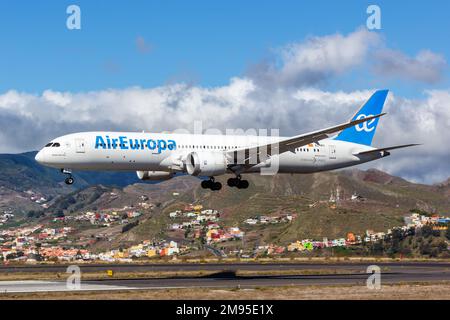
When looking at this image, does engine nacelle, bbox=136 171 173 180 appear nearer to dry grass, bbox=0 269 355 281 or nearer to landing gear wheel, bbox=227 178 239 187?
landing gear wheel, bbox=227 178 239 187

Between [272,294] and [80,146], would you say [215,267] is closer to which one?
[80,146]

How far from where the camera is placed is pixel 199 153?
70000 millimetres

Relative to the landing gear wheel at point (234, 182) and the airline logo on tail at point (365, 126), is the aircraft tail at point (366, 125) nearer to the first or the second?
the airline logo on tail at point (365, 126)

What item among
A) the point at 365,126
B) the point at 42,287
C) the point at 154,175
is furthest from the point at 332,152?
the point at 42,287

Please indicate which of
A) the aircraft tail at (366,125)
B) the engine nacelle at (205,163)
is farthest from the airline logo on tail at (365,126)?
the engine nacelle at (205,163)

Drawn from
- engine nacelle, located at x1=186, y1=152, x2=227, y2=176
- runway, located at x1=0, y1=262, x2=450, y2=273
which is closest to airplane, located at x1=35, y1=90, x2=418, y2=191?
engine nacelle, located at x1=186, y1=152, x2=227, y2=176

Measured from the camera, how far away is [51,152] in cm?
6756

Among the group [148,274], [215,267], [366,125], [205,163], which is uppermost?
[366,125]

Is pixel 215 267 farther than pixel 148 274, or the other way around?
pixel 215 267

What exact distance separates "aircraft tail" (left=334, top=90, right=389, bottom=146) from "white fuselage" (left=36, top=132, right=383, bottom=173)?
27.2 feet

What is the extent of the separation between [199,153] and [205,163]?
4.11 ft

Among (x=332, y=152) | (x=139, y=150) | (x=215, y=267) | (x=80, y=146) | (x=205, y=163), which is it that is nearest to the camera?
(x=80, y=146)
